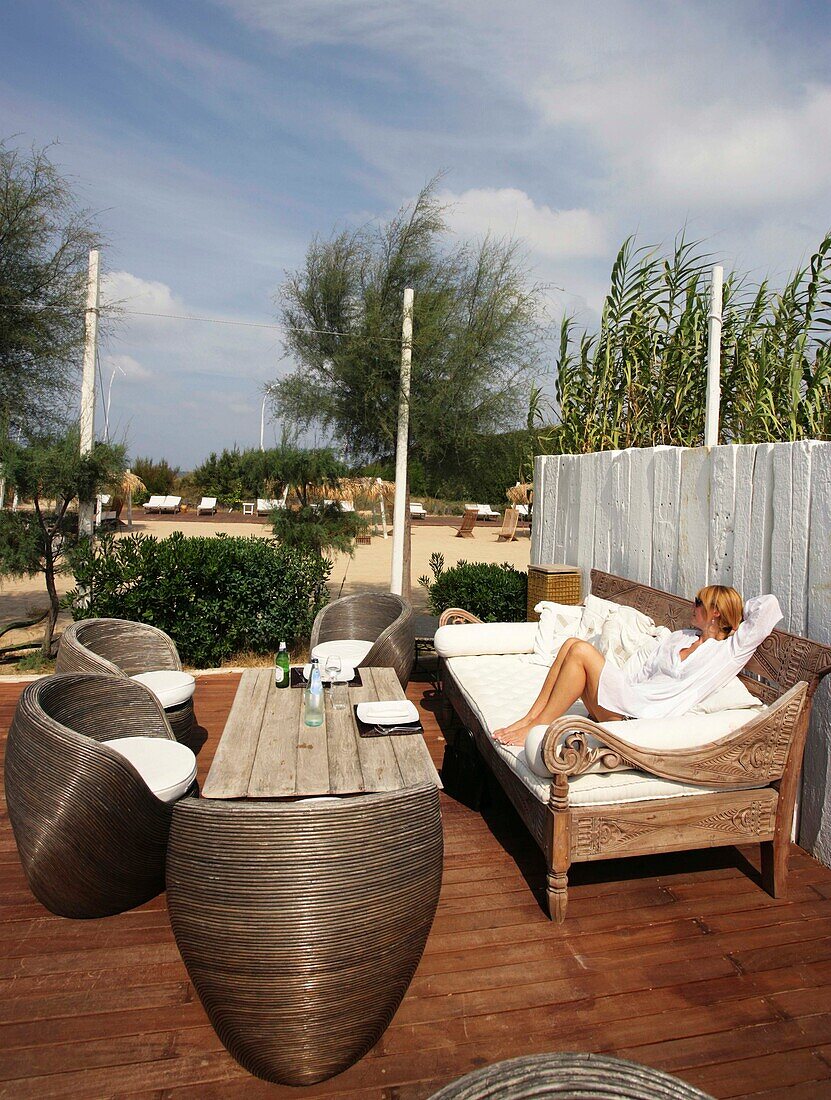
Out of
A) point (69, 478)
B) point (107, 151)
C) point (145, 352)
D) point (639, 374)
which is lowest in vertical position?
point (69, 478)

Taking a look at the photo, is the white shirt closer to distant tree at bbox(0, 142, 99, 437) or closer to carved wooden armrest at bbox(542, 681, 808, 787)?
carved wooden armrest at bbox(542, 681, 808, 787)

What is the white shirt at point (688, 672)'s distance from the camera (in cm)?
263

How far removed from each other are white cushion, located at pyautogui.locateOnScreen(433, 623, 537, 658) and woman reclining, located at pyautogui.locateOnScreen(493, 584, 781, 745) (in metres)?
1.19

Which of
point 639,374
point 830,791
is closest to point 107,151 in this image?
point 639,374

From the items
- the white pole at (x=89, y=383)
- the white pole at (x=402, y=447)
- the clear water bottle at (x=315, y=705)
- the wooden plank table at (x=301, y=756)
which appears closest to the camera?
the wooden plank table at (x=301, y=756)

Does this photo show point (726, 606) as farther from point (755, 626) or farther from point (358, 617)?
point (358, 617)

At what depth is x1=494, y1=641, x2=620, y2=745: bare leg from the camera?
9.35ft

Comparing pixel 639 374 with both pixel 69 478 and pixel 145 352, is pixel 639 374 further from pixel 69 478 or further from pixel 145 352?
pixel 145 352

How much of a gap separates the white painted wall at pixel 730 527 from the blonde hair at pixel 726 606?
0.23m

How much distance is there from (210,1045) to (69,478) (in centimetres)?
462

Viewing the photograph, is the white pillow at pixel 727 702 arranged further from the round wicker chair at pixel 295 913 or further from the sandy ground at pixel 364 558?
the sandy ground at pixel 364 558

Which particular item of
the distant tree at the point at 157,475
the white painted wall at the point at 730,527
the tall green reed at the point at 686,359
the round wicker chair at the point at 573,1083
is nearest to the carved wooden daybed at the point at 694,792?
the white painted wall at the point at 730,527

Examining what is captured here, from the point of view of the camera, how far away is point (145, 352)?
7055mm

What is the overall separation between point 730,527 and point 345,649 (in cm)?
225
